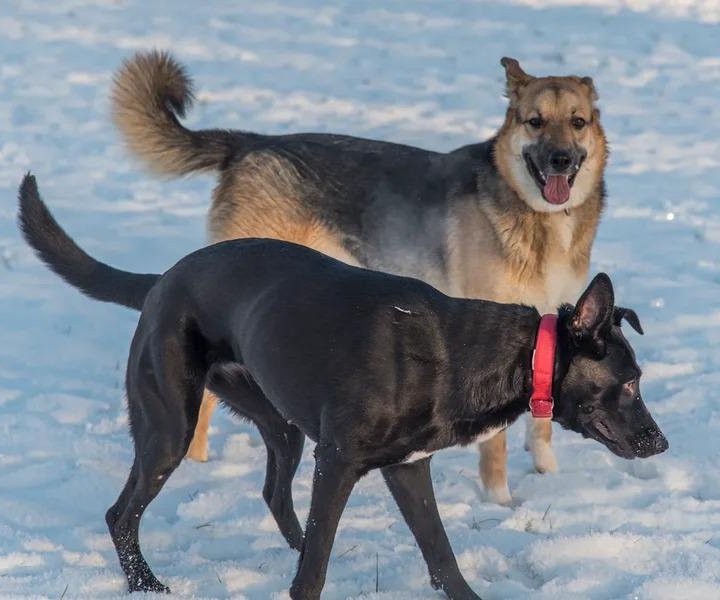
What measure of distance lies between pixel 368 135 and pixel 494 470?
18.6ft

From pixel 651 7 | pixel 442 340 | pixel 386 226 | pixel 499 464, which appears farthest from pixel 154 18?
pixel 442 340

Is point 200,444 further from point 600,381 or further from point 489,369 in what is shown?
point 600,381

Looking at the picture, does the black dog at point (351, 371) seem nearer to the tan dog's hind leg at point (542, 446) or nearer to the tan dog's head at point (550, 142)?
the tan dog's hind leg at point (542, 446)

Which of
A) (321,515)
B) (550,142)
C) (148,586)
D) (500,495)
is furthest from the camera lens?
(550,142)

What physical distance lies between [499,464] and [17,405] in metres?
2.39

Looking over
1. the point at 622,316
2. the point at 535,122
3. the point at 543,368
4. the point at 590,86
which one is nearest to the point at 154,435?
the point at 543,368

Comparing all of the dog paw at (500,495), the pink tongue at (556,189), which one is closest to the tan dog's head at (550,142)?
the pink tongue at (556,189)

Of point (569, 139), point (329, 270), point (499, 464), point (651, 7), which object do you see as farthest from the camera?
point (651, 7)

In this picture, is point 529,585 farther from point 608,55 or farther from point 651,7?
point 651,7

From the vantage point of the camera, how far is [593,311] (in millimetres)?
3621

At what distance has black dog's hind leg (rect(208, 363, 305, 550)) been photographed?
4.38 meters

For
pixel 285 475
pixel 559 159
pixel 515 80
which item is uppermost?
pixel 515 80

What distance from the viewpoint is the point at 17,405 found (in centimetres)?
579

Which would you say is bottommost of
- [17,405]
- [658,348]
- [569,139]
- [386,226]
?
[17,405]
